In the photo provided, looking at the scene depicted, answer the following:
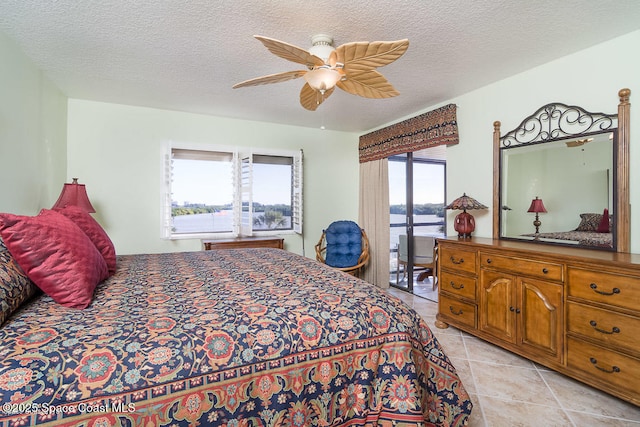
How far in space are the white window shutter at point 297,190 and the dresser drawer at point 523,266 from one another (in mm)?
2515

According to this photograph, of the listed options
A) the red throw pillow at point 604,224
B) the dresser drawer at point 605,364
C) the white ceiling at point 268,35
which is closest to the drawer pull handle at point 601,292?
the dresser drawer at point 605,364

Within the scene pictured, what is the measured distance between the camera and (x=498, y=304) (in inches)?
97.6

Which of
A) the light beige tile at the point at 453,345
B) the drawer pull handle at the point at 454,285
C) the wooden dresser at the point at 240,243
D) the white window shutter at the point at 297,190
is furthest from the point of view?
the white window shutter at the point at 297,190

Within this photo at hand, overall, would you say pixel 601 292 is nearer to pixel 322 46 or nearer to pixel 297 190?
pixel 322 46

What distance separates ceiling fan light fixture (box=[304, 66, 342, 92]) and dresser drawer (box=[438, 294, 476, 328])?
2237mm

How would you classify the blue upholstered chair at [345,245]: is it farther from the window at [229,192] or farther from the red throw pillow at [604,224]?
the red throw pillow at [604,224]

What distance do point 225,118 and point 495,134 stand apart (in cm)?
331

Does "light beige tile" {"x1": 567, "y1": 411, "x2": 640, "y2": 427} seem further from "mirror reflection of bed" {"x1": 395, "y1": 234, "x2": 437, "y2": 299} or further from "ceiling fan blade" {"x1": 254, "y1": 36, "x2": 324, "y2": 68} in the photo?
"ceiling fan blade" {"x1": 254, "y1": 36, "x2": 324, "y2": 68}

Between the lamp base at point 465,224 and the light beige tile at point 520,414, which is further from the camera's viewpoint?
the lamp base at point 465,224

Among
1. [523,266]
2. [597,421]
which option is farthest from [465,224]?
[597,421]

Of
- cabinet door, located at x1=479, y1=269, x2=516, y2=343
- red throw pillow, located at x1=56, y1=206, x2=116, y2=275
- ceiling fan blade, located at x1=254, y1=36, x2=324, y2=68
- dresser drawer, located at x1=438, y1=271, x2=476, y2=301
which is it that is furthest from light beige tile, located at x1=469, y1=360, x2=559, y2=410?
red throw pillow, located at x1=56, y1=206, x2=116, y2=275

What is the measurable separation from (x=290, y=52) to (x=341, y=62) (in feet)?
1.03

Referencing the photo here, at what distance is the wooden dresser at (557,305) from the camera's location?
5.83ft

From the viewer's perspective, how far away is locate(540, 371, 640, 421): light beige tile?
5.86 feet
